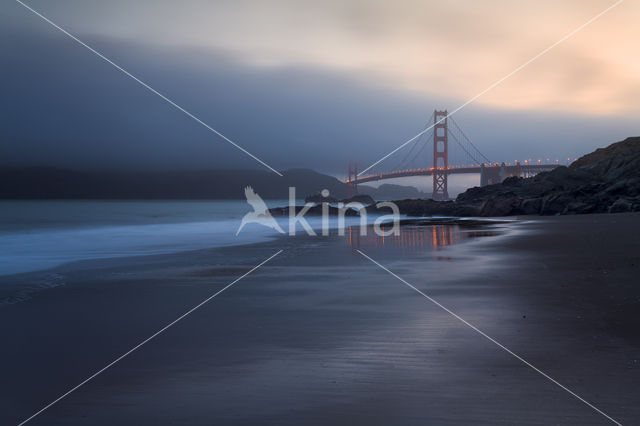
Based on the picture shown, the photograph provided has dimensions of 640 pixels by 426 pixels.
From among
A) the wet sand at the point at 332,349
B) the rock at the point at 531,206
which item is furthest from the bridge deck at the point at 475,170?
the wet sand at the point at 332,349

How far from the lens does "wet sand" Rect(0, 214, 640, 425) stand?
2.83m

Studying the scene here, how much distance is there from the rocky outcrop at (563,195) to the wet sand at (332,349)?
2036 centimetres

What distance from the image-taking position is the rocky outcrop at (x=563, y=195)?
1024 inches

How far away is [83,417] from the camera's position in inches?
110

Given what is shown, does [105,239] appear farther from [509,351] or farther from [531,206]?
[531,206]

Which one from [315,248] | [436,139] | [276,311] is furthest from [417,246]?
[436,139]

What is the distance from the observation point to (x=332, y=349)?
3.96 metres

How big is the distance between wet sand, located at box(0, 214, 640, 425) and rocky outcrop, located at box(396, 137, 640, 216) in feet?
66.8

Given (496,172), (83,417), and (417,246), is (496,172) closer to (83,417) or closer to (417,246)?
(417,246)

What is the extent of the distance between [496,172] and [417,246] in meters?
51.9

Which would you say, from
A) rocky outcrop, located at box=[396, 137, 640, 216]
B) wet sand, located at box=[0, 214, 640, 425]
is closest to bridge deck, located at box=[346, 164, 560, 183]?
A: rocky outcrop, located at box=[396, 137, 640, 216]

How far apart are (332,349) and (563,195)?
92.3 ft

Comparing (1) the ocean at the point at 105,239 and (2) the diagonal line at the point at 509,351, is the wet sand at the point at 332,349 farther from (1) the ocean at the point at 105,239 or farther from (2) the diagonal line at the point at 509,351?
(1) the ocean at the point at 105,239

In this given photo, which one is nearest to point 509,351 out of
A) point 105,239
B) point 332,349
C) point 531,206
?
point 332,349
